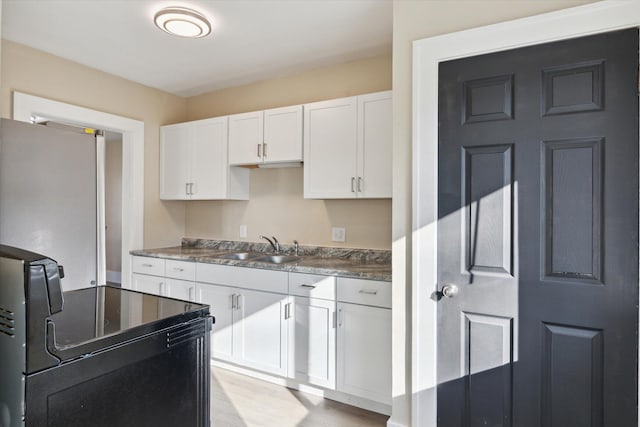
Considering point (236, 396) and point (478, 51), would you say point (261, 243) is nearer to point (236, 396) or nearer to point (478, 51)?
point (236, 396)

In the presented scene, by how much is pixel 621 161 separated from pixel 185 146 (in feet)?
11.1

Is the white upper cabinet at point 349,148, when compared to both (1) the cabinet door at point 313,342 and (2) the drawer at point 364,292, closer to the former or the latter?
(2) the drawer at point 364,292

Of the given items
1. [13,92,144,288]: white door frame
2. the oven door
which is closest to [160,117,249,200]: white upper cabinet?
[13,92,144,288]: white door frame

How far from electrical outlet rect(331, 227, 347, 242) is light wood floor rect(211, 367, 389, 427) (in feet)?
4.00

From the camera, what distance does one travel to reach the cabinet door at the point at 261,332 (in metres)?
2.76

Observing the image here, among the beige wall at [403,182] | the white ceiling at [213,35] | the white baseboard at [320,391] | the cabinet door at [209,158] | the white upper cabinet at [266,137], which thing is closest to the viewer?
the beige wall at [403,182]

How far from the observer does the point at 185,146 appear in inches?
147

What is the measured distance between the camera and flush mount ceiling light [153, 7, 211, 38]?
2.36 metres

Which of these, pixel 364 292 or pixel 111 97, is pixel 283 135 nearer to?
pixel 364 292

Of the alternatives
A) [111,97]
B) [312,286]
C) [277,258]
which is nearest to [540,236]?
[312,286]

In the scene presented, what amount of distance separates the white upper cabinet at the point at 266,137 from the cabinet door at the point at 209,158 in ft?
0.37

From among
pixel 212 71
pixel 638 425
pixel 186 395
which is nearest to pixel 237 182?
pixel 212 71

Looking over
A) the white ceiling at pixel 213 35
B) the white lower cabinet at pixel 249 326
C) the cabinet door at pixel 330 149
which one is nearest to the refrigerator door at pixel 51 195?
the white ceiling at pixel 213 35

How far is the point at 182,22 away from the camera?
243cm
